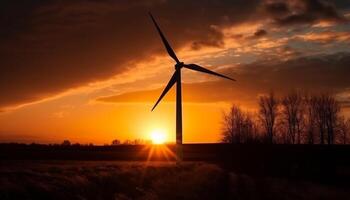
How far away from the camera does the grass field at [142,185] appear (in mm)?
26000

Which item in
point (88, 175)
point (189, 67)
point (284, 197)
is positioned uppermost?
point (189, 67)

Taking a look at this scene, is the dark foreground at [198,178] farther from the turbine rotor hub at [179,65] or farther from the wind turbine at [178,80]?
the turbine rotor hub at [179,65]

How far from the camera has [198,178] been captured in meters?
45.8

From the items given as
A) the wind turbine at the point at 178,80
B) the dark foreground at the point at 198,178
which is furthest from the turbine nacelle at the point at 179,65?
the dark foreground at the point at 198,178

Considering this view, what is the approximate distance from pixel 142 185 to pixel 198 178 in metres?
10.9

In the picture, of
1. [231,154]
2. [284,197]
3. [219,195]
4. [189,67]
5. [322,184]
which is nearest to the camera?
[219,195]

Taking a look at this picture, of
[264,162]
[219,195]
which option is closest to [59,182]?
[219,195]

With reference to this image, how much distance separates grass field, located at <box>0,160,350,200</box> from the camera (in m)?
26.0

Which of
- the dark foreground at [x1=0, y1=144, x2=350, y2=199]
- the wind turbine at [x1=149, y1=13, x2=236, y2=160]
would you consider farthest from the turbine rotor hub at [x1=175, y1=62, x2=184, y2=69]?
the dark foreground at [x1=0, y1=144, x2=350, y2=199]

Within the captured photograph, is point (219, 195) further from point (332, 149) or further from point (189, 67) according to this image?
point (332, 149)

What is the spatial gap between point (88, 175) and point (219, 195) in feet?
43.0

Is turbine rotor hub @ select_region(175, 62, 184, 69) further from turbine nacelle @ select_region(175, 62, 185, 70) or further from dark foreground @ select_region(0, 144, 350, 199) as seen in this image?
dark foreground @ select_region(0, 144, 350, 199)

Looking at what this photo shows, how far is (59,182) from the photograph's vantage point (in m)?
28.0

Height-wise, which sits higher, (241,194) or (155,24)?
(155,24)
